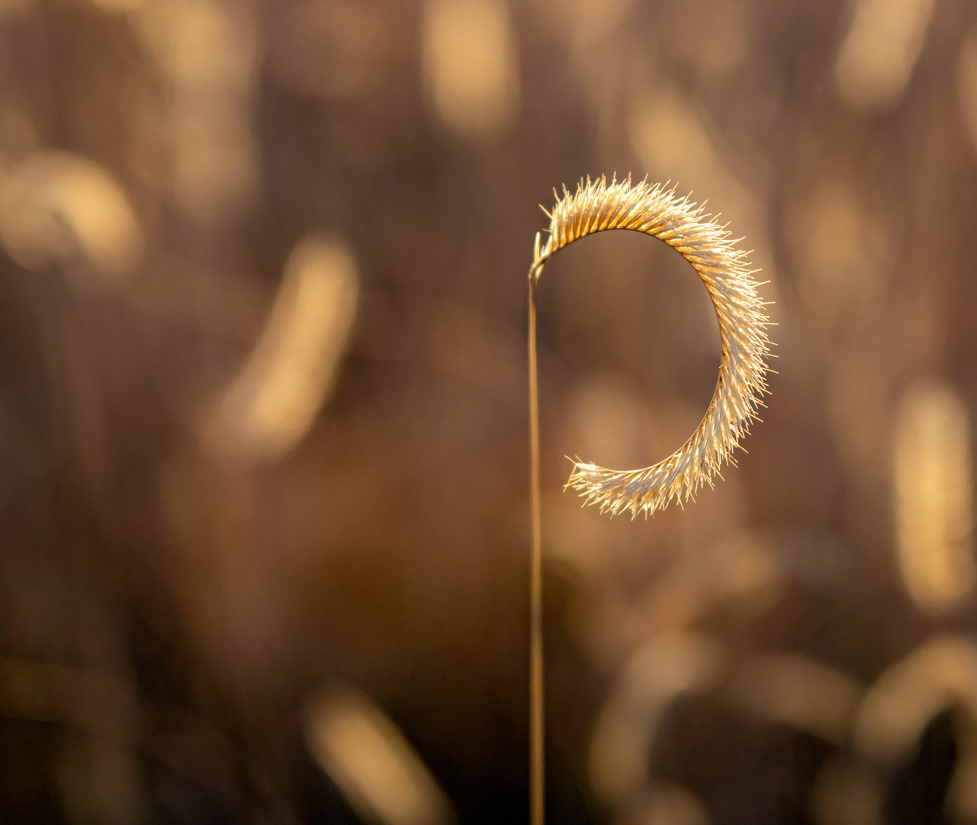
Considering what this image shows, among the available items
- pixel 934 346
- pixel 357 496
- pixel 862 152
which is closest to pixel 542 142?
pixel 862 152

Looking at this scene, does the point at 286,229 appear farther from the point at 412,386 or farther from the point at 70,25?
the point at 70,25

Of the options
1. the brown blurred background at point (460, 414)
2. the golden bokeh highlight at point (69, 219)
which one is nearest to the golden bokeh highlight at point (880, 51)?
the brown blurred background at point (460, 414)

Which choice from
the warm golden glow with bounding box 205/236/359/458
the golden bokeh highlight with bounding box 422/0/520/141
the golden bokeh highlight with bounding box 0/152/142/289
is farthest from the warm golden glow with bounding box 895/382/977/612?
the golden bokeh highlight with bounding box 0/152/142/289

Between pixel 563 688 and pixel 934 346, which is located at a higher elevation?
pixel 934 346

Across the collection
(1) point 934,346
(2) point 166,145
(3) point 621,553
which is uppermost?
(2) point 166,145

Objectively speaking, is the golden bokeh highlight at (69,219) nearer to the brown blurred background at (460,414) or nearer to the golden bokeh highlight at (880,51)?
the brown blurred background at (460,414)

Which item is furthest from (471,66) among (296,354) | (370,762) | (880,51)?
(370,762)

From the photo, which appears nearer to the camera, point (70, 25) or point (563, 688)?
point (70, 25)

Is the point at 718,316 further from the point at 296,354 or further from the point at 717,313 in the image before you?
the point at 296,354

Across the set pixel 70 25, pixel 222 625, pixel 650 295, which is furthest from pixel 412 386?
pixel 70 25

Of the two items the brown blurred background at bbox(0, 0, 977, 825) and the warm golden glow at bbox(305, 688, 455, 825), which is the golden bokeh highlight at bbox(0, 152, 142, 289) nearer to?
the brown blurred background at bbox(0, 0, 977, 825)
